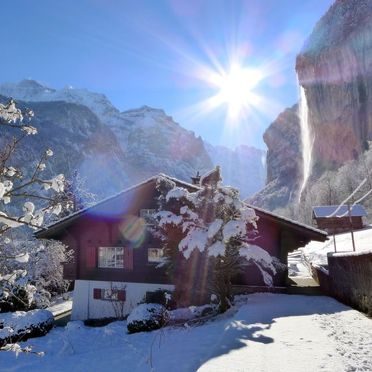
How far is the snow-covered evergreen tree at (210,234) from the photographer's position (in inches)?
597

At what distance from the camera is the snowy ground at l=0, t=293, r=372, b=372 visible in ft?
27.9

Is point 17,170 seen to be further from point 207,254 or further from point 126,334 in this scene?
point 126,334

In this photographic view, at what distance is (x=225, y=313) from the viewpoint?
15.2 m

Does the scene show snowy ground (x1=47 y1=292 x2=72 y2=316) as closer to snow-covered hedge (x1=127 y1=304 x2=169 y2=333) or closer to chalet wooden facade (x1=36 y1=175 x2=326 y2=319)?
chalet wooden facade (x1=36 y1=175 x2=326 y2=319)

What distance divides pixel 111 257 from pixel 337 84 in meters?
102

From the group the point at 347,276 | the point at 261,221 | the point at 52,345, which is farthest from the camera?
the point at 261,221

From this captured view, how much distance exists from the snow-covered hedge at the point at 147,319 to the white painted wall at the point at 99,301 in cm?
440

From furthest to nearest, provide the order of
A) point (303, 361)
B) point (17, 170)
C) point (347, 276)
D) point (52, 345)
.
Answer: point (52, 345) < point (347, 276) < point (303, 361) < point (17, 170)

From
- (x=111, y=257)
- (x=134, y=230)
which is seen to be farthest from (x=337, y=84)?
(x=111, y=257)

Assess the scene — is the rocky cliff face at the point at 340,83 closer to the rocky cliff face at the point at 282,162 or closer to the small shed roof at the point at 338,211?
the rocky cliff face at the point at 282,162

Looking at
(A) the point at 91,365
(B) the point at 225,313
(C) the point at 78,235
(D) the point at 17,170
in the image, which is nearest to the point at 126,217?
(C) the point at 78,235

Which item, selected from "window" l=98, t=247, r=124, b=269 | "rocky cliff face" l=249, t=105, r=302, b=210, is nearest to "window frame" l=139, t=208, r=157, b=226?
"window" l=98, t=247, r=124, b=269

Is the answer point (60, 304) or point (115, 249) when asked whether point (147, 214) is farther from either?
point (60, 304)

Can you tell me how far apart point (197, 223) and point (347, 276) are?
5881 millimetres
